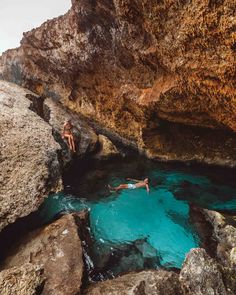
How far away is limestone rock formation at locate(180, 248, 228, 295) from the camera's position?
23.9 feet

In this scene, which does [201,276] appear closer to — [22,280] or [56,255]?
[56,255]

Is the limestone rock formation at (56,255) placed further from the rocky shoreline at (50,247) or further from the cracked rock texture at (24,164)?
the cracked rock texture at (24,164)

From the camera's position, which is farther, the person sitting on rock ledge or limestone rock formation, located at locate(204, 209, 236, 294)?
the person sitting on rock ledge

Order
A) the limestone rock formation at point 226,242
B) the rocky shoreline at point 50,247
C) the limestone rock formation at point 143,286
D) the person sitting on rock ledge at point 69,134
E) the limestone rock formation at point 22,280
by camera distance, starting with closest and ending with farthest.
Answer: the limestone rock formation at point 22,280 < the limestone rock formation at point 143,286 < the rocky shoreline at point 50,247 < the limestone rock formation at point 226,242 < the person sitting on rock ledge at point 69,134

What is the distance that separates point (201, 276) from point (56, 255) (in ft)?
14.3

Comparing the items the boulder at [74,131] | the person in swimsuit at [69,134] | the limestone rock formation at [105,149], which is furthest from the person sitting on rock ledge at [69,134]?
the limestone rock formation at [105,149]

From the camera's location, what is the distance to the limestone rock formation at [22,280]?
6.89 m

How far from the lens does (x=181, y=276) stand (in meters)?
7.68

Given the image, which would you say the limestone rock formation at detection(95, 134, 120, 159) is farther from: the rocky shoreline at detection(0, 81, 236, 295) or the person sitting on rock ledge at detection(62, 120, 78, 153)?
the rocky shoreline at detection(0, 81, 236, 295)

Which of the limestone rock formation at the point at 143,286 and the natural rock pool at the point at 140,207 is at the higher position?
the limestone rock formation at the point at 143,286

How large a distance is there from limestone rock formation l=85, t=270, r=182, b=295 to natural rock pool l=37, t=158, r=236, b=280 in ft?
6.45

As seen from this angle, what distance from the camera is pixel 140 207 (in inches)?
569

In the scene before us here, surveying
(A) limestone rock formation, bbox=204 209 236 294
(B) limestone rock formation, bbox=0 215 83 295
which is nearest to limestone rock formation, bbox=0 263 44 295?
(B) limestone rock formation, bbox=0 215 83 295

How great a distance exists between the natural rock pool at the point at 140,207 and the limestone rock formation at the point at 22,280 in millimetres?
2696
